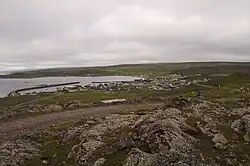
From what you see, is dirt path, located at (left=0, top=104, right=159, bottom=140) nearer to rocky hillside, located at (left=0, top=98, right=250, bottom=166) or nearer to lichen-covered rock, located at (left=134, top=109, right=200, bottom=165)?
rocky hillside, located at (left=0, top=98, right=250, bottom=166)

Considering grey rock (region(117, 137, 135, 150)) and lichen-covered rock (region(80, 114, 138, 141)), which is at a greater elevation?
grey rock (region(117, 137, 135, 150))

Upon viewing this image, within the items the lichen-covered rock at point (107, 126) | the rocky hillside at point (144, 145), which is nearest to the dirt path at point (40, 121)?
the rocky hillside at point (144, 145)

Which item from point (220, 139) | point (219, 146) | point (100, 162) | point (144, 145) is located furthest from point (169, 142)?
point (100, 162)

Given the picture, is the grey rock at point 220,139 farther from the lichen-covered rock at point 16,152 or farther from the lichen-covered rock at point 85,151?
the lichen-covered rock at point 16,152

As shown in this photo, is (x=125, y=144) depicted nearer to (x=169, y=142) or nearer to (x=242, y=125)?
(x=169, y=142)

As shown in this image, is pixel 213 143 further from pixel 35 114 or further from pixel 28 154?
pixel 35 114

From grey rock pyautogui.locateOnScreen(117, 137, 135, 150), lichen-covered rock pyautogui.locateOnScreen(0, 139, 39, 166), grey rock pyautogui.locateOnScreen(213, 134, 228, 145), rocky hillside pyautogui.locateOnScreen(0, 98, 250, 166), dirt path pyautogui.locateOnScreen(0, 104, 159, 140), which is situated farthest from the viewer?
dirt path pyautogui.locateOnScreen(0, 104, 159, 140)

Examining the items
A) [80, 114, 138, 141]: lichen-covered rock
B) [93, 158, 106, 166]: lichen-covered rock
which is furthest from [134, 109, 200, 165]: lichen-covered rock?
[80, 114, 138, 141]: lichen-covered rock

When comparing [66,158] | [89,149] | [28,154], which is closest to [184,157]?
[89,149]

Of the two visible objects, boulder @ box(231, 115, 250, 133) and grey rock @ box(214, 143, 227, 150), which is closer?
grey rock @ box(214, 143, 227, 150)
